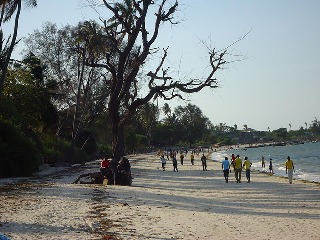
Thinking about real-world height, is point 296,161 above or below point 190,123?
below

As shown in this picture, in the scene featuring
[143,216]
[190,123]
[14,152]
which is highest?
[190,123]

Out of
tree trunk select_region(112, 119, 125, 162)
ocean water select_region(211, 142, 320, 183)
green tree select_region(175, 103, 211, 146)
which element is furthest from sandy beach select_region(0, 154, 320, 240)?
green tree select_region(175, 103, 211, 146)

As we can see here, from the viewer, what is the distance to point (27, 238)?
26.6ft

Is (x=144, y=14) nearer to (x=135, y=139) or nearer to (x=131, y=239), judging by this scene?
(x=131, y=239)

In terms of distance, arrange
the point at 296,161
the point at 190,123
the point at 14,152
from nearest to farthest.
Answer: the point at 14,152, the point at 296,161, the point at 190,123

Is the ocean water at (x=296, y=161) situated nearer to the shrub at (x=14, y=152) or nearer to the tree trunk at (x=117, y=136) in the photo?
the tree trunk at (x=117, y=136)

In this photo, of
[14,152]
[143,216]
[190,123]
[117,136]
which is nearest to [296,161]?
[117,136]

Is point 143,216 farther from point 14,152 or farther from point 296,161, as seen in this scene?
point 296,161

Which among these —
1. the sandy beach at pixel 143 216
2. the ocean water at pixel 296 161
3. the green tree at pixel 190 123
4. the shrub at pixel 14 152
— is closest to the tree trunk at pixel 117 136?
the shrub at pixel 14 152

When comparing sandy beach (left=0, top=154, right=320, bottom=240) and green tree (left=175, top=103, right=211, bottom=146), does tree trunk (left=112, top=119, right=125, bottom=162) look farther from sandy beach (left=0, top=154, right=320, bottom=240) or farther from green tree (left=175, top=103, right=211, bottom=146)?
green tree (left=175, top=103, right=211, bottom=146)

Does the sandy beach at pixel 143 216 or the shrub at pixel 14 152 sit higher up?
the shrub at pixel 14 152

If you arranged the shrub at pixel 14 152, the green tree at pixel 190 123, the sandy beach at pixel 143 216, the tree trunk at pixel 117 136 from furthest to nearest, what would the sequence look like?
the green tree at pixel 190 123 < the tree trunk at pixel 117 136 < the shrub at pixel 14 152 < the sandy beach at pixel 143 216

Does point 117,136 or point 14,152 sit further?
point 117,136

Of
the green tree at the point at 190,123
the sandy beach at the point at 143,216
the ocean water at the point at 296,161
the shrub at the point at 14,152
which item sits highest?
the green tree at the point at 190,123
